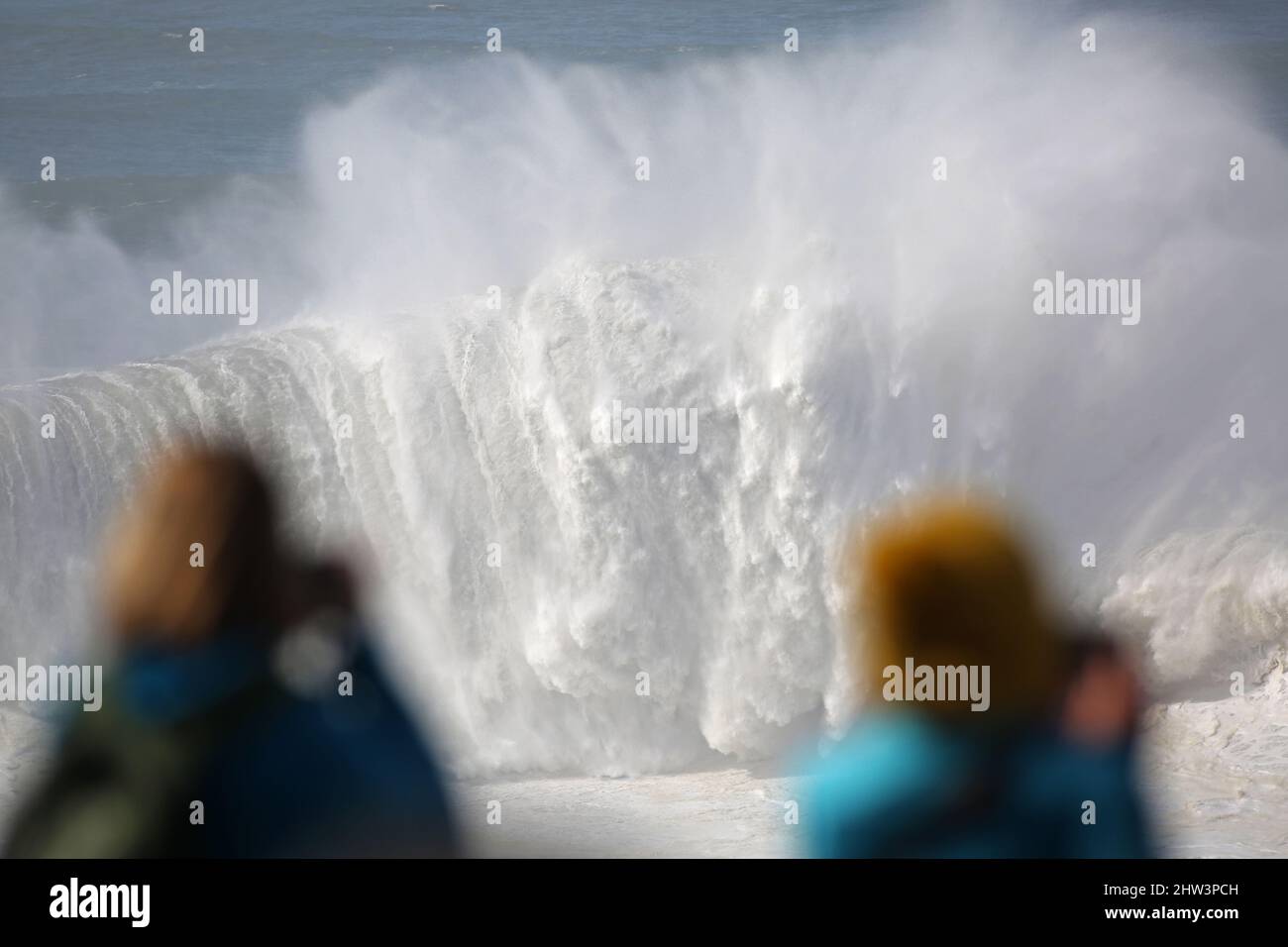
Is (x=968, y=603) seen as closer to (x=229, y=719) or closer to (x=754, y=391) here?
(x=229, y=719)

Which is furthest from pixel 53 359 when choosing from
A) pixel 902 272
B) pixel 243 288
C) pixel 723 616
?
pixel 902 272

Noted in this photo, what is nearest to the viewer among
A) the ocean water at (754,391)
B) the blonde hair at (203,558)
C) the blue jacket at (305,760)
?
the blue jacket at (305,760)

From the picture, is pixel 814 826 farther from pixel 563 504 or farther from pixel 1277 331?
pixel 1277 331

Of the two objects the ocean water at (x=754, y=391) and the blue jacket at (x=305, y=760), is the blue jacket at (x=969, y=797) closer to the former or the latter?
the blue jacket at (x=305, y=760)

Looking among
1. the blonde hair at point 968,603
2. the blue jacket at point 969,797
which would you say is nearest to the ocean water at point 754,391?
the blue jacket at point 969,797

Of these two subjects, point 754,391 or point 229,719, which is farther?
point 754,391

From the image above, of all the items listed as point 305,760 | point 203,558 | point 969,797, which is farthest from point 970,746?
point 203,558
